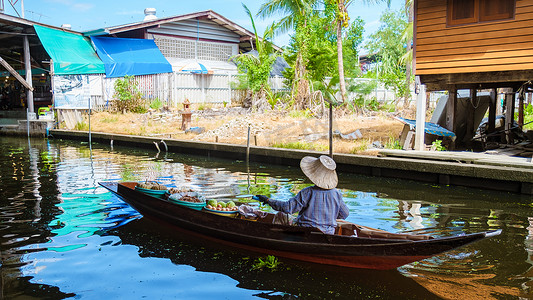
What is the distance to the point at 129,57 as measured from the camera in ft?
88.3

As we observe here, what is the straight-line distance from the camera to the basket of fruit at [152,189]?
25.9 ft

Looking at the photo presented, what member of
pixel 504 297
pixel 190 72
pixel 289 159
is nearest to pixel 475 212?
pixel 504 297

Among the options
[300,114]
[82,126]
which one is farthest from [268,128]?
[82,126]

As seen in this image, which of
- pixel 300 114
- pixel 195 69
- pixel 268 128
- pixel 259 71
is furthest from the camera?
pixel 195 69

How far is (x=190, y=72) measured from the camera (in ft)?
84.8

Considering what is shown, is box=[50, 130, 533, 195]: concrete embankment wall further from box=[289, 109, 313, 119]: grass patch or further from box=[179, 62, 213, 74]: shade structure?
box=[179, 62, 213, 74]: shade structure

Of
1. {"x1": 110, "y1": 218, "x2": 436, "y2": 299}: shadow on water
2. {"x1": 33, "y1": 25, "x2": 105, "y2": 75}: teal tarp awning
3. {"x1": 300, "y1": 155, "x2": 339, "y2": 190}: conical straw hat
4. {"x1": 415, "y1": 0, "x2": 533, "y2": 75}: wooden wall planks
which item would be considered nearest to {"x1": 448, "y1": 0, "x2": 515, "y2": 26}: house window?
{"x1": 415, "y1": 0, "x2": 533, "y2": 75}: wooden wall planks

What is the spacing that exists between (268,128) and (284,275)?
13.1 meters

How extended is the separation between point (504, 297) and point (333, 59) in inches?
819

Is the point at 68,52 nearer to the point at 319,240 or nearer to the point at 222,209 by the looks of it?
the point at 222,209

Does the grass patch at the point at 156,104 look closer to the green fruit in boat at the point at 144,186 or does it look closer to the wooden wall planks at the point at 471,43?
the wooden wall planks at the point at 471,43

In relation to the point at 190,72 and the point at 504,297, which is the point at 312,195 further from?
the point at 190,72

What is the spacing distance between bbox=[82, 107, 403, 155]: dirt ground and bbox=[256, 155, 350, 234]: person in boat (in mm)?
7570

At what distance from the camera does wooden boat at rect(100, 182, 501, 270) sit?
5.27 meters
